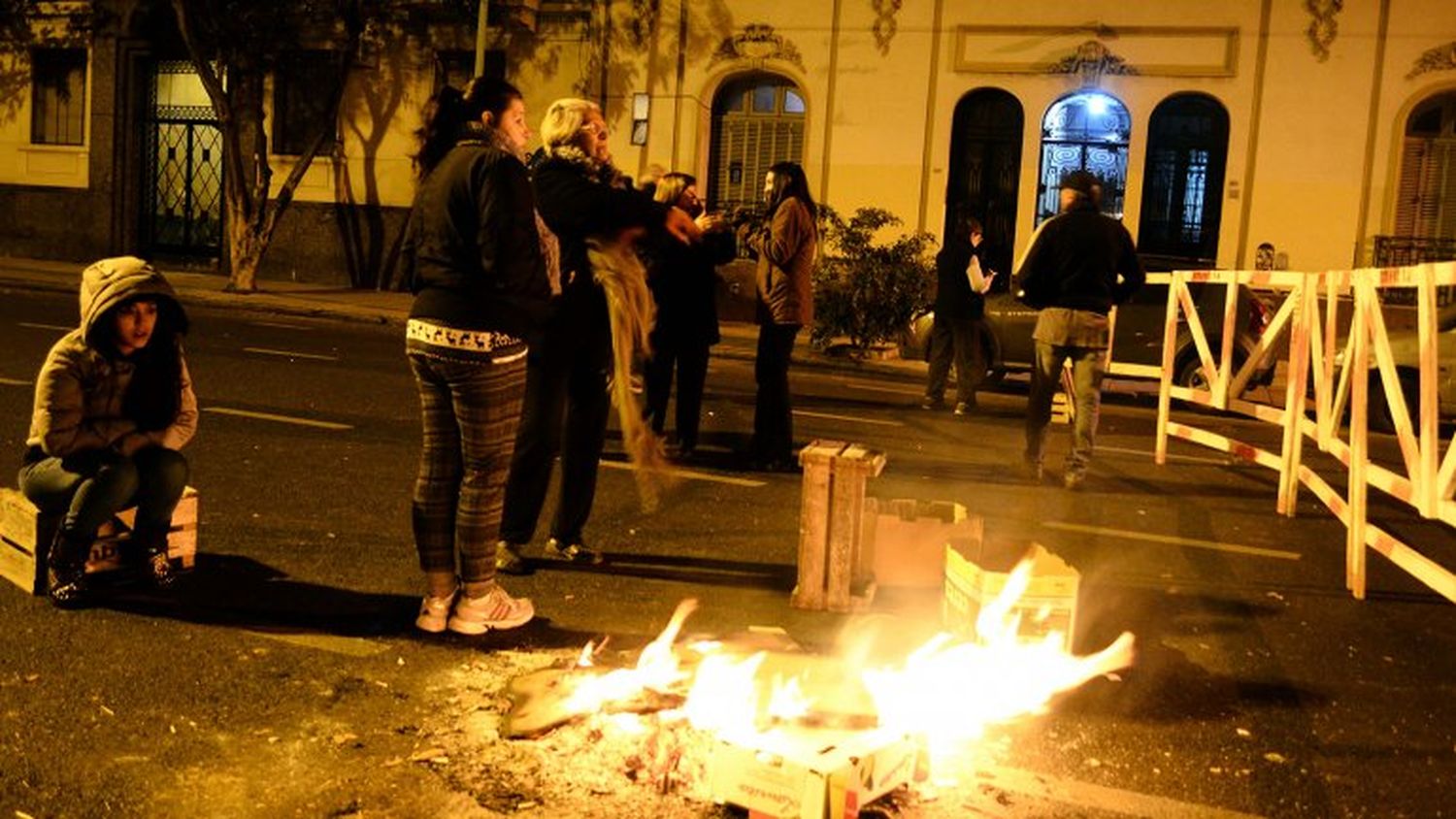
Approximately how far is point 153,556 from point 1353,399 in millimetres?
5132

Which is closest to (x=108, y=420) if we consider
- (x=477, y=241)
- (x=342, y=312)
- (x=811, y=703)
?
(x=477, y=241)

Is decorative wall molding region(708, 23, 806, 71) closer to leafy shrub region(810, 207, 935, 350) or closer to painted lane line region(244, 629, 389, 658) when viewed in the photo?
leafy shrub region(810, 207, 935, 350)

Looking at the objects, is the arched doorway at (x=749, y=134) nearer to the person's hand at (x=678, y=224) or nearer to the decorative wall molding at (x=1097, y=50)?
the decorative wall molding at (x=1097, y=50)

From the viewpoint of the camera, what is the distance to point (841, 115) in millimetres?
22469

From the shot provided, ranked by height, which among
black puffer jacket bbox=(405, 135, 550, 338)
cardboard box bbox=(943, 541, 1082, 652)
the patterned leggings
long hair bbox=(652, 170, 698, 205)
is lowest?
cardboard box bbox=(943, 541, 1082, 652)

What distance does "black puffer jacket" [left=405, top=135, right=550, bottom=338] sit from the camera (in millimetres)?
4738

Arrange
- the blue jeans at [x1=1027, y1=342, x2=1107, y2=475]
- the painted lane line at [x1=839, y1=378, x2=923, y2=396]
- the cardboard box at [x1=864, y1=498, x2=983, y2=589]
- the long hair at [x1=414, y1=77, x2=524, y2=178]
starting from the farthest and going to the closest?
1. the painted lane line at [x1=839, y1=378, x2=923, y2=396]
2. the blue jeans at [x1=1027, y1=342, x2=1107, y2=475]
3. the cardboard box at [x1=864, y1=498, x2=983, y2=589]
4. the long hair at [x1=414, y1=77, x2=524, y2=178]

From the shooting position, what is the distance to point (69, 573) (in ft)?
17.0

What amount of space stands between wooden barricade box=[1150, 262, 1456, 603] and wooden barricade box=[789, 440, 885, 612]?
209 centimetres

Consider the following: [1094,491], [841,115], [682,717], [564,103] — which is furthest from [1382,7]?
[682,717]

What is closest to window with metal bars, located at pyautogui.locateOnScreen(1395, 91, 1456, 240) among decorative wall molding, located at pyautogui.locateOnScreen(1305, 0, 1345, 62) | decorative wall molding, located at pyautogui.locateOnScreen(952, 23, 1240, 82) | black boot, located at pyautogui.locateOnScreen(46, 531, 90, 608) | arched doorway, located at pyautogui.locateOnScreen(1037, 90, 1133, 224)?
decorative wall molding, located at pyautogui.locateOnScreen(1305, 0, 1345, 62)

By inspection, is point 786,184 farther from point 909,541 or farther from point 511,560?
point 511,560

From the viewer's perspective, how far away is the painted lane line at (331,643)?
4.88 metres

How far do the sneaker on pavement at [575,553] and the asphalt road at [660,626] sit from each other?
141mm
